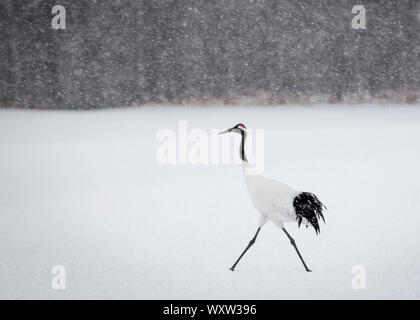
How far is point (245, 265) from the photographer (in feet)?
13.0

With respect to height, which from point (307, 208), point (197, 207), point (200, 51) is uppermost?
point (200, 51)

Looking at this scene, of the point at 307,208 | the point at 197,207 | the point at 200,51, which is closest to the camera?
the point at 307,208

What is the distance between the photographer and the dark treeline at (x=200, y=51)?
7707 millimetres

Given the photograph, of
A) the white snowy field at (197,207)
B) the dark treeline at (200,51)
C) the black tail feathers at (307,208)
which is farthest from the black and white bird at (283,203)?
the dark treeline at (200,51)

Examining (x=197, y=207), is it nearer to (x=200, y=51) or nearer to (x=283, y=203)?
(x=283, y=203)

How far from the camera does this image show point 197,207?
5.25m

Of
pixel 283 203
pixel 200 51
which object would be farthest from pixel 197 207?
pixel 200 51

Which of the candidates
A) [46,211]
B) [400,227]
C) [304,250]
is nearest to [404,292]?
[304,250]

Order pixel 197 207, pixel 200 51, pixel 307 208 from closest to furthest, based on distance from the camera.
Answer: pixel 307 208, pixel 197 207, pixel 200 51

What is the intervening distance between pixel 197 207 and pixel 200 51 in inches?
128

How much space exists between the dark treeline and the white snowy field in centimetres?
32

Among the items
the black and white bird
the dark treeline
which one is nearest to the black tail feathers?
the black and white bird

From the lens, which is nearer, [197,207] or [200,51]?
[197,207]

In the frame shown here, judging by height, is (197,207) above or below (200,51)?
below
